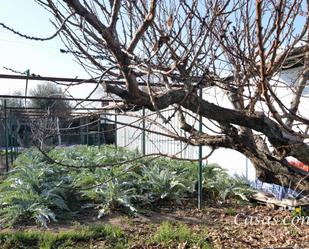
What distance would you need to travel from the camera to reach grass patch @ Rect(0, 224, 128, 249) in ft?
13.7

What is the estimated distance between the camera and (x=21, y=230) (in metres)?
4.71

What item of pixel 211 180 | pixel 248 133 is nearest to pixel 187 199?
pixel 211 180

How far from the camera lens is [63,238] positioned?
4.34 meters

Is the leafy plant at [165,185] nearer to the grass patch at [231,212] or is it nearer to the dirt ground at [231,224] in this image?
the dirt ground at [231,224]

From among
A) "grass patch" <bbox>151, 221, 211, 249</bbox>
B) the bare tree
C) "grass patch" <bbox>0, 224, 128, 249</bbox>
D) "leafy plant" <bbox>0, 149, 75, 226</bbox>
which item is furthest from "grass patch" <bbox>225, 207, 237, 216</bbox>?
the bare tree

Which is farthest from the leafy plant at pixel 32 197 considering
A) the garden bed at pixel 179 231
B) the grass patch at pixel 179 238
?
the grass patch at pixel 179 238

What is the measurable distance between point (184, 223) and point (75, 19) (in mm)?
3689

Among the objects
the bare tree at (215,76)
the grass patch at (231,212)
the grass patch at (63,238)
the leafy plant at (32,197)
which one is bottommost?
the grass patch at (63,238)

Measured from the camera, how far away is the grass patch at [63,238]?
4.17m

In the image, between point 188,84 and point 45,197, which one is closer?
point 188,84

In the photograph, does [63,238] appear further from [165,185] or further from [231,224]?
[165,185]

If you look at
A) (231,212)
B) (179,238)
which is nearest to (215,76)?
(179,238)

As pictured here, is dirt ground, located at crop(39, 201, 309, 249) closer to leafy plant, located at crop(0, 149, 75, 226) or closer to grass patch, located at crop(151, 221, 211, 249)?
grass patch, located at crop(151, 221, 211, 249)

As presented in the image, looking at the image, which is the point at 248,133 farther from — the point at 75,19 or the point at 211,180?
the point at 211,180
